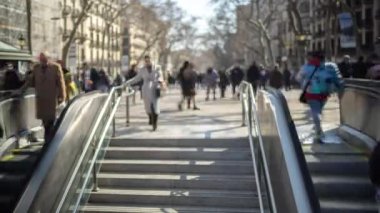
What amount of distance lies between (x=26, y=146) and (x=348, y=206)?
225 inches

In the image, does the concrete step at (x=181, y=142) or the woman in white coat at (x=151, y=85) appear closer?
the concrete step at (x=181, y=142)

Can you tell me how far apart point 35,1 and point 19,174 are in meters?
50.2

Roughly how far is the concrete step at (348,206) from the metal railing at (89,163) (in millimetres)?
3106

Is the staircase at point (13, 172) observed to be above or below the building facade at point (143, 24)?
below

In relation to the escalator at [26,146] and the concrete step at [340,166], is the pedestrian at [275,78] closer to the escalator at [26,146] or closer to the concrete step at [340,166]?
the escalator at [26,146]

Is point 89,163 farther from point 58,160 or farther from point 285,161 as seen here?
point 285,161

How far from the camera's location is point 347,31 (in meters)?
28.5

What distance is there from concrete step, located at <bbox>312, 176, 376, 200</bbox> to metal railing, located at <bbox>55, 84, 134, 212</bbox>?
10.2ft

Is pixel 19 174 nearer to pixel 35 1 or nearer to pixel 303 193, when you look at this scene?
pixel 303 193

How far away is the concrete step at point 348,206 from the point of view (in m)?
7.54

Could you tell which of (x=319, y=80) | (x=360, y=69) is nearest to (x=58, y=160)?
(x=319, y=80)

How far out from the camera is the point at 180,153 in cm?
1016

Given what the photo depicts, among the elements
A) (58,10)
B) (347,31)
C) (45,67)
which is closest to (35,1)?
(58,10)

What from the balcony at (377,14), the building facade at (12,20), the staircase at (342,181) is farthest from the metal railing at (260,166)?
the balcony at (377,14)
